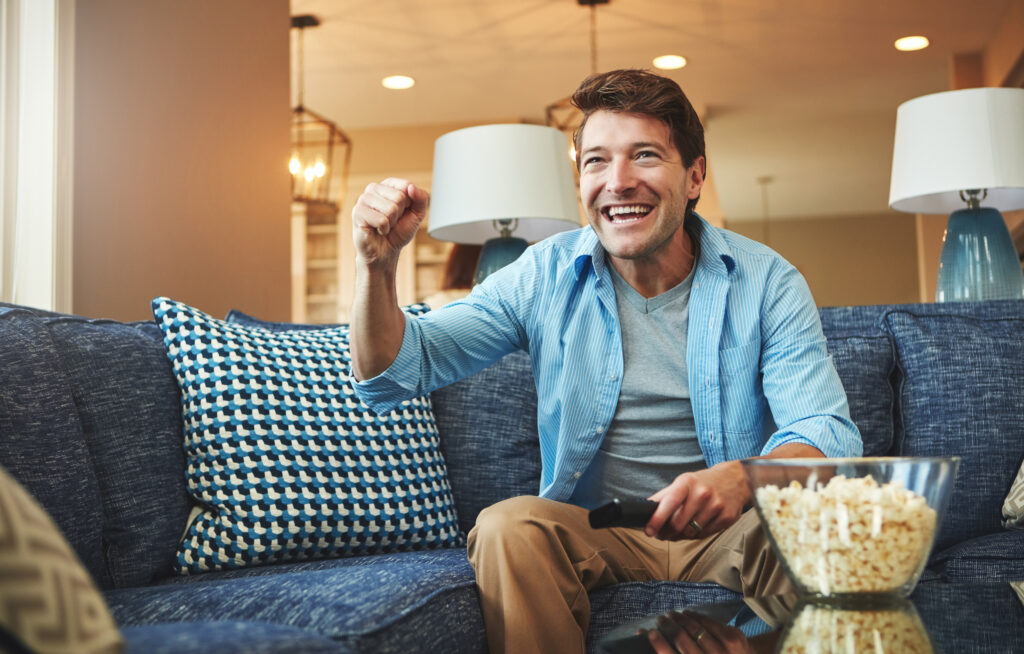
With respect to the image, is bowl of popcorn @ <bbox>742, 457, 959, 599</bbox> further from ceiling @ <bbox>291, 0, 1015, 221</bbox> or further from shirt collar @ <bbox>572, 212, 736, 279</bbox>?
ceiling @ <bbox>291, 0, 1015, 221</bbox>

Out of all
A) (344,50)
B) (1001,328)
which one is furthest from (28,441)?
(344,50)

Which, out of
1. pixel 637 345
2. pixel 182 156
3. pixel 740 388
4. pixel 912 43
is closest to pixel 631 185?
pixel 637 345

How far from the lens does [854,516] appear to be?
831 mm

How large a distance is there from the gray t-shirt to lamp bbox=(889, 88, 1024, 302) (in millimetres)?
1104

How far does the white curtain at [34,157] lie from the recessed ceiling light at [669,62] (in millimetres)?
3807

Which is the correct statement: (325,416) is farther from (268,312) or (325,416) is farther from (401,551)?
(268,312)

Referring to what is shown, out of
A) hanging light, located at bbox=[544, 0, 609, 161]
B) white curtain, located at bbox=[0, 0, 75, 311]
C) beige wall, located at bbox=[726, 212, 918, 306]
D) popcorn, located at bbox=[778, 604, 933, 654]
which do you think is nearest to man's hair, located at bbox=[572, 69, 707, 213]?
popcorn, located at bbox=[778, 604, 933, 654]

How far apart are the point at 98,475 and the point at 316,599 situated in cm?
48

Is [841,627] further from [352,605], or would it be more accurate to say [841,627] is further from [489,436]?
[489,436]

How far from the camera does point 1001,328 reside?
1.88 meters

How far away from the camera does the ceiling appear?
4672 millimetres

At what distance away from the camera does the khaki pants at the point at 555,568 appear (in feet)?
3.88

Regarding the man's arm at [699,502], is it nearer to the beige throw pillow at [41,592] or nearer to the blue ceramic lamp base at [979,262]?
the beige throw pillow at [41,592]

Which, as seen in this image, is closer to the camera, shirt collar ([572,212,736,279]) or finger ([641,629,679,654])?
finger ([641,629,679,654])
